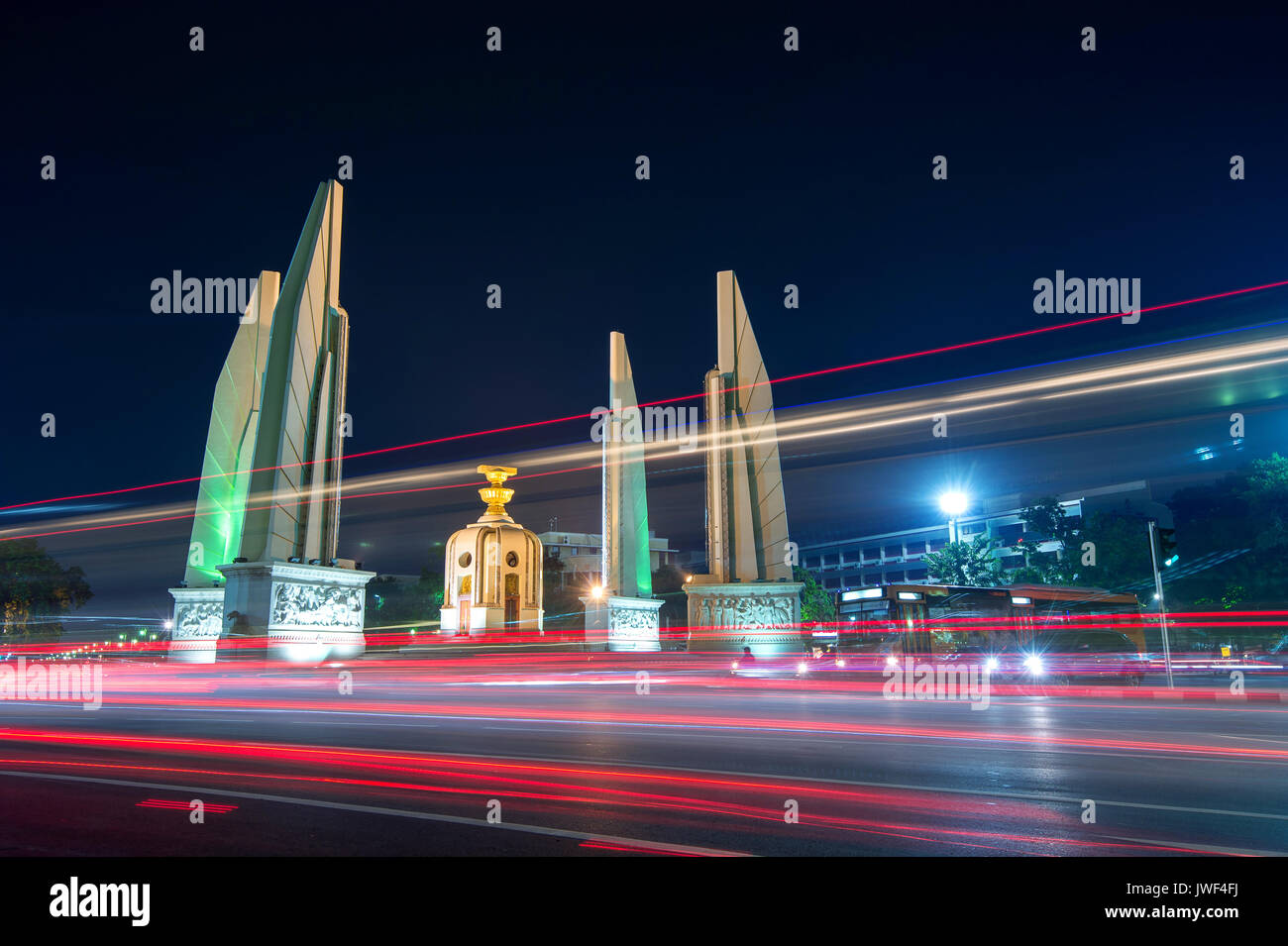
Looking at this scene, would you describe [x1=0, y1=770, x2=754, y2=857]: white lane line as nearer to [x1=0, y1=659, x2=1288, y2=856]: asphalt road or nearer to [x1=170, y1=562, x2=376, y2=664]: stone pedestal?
[x1=0, y1=659, x2=1288, y2=856]: asphalt road

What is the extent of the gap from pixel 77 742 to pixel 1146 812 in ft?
31.4

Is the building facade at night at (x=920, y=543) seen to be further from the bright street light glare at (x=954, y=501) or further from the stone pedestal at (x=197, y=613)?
the stone pedestal at (x=197, y=613)

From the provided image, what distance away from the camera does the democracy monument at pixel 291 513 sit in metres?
19.7

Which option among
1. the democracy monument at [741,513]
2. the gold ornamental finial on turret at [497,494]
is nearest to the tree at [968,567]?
the democracy monument at [741,513]

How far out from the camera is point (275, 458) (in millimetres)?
21828

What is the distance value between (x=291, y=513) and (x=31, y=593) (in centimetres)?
3125

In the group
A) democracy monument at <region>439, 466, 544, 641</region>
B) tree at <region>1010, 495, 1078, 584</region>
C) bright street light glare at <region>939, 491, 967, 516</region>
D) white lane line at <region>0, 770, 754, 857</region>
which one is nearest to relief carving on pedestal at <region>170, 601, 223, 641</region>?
democracy monument at <region>439, 466, 544, 641</region>

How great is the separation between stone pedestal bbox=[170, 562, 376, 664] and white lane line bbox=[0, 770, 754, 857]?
13.2 m

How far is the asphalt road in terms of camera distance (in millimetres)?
4211

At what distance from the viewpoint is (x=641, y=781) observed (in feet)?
19.6

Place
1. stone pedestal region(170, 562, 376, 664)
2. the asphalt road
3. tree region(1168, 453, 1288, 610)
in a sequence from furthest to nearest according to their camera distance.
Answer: tree region(1168, 453, 1288, 610) < stone pedestal region(170, 562, 376, 664) < the asphalt road

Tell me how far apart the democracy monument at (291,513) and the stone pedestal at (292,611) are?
3 cm
